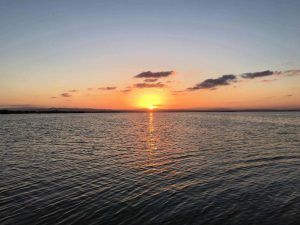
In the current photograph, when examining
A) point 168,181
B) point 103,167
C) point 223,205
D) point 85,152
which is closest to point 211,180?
point 168,181

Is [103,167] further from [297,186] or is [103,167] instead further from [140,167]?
[297,186]

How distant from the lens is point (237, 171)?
891 inches

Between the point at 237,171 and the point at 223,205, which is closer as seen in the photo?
the point at 223,205

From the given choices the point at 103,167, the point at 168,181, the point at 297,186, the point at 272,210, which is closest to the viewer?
the point at 272,210

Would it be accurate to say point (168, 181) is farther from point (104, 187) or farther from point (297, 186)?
point (297, 186)

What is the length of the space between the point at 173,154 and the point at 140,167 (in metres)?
8.29

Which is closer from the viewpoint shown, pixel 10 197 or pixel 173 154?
pixel 10 197

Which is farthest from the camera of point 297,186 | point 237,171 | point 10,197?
point 237,171

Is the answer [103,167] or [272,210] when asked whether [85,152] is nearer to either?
[103,167]

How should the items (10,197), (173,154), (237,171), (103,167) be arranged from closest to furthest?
(10,197) < (237,171) < (103,167) < (173,154)

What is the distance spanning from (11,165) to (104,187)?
1259cm

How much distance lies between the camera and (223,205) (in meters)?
14.7

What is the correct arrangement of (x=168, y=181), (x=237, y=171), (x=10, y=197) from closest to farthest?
(x=10, y=197) < (x=168, y=181) < (x=237, y=171)

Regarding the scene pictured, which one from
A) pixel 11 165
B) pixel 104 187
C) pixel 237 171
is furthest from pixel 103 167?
pixel 237 171
